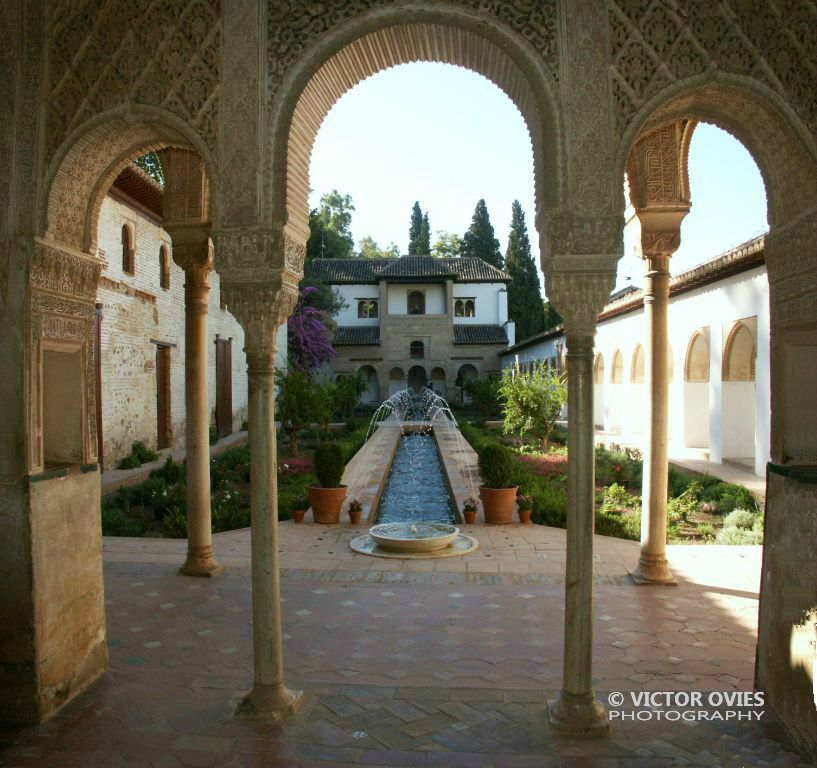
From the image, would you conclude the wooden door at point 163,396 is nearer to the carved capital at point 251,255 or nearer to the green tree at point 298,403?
the green tree at point 298,403

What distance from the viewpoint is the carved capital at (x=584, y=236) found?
152 inches

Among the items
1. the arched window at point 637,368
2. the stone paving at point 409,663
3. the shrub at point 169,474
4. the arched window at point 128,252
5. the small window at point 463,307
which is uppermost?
the small window at point 463,307

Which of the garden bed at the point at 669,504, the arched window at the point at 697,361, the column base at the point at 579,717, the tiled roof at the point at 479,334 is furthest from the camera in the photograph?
the tiled roof at the point at 479,334

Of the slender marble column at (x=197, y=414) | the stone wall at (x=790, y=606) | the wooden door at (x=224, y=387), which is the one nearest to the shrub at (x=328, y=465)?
the slender marble column at (x=197, y=414)

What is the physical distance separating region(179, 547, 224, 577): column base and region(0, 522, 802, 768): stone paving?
0.18m

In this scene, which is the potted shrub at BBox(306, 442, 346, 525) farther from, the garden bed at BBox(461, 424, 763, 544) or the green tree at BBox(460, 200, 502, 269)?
the green tree at BBox(460, 200, 502, 269)

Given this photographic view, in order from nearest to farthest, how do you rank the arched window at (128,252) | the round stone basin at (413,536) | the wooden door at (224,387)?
1. the round stone basin at (413,536)
2. the arched window at (128,252)
3. the wooden door at (224,387)

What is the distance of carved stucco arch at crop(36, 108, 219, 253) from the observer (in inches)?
163

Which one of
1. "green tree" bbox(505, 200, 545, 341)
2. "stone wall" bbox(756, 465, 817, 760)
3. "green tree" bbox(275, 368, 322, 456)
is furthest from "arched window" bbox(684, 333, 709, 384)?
"green tree" bbox(505, 200, 545, 341)

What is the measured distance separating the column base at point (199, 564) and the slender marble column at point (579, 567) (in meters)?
3.95

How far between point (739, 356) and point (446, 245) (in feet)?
159

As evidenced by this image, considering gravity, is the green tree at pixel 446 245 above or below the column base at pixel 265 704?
above

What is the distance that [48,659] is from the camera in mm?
4117

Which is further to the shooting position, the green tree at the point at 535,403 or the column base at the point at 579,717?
the green tree at the point at 535,403
